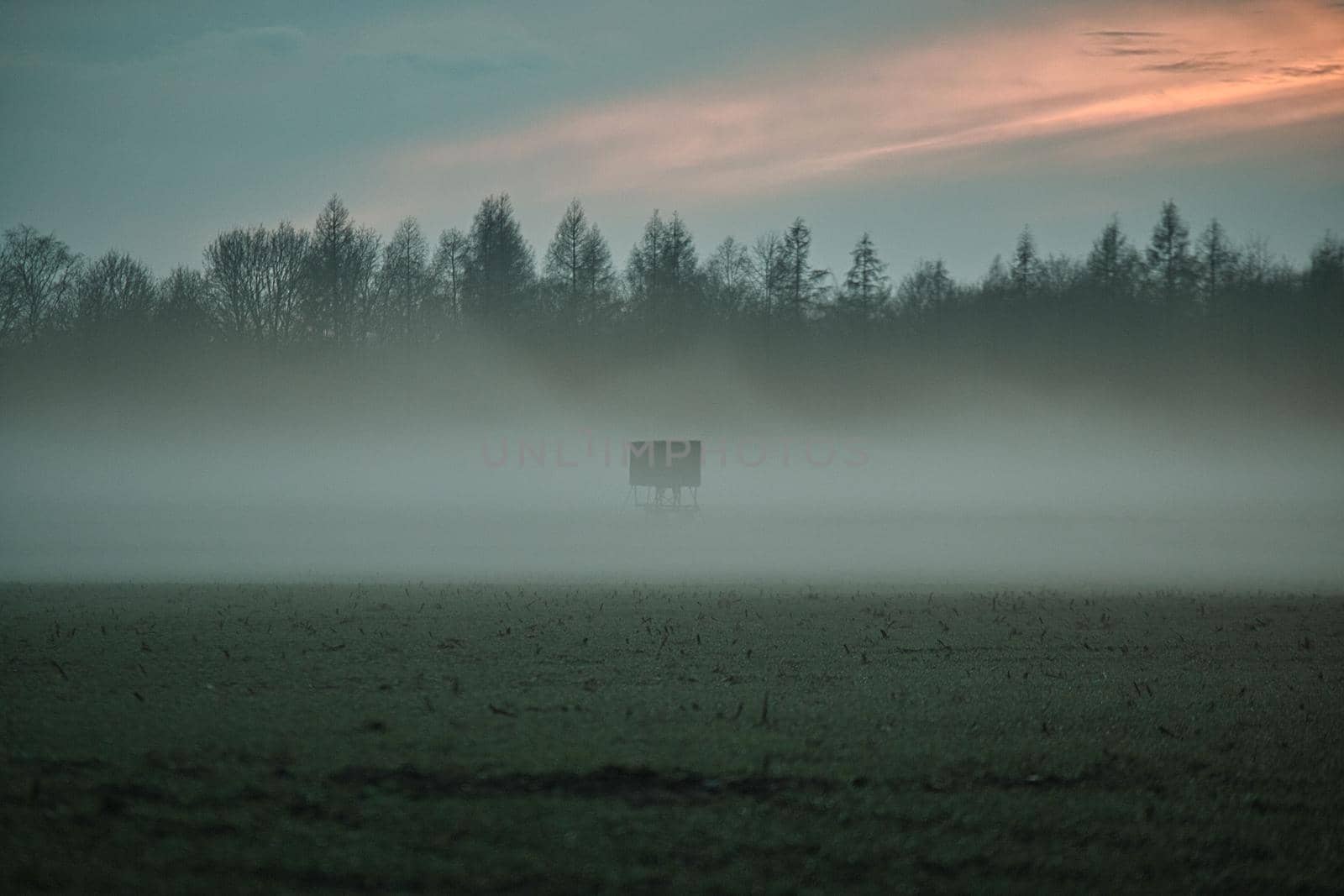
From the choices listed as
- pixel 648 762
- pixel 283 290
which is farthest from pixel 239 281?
pixel 648 762

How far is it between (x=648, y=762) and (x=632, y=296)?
283 feet

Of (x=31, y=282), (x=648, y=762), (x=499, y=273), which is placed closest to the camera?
(x=648, y=762)

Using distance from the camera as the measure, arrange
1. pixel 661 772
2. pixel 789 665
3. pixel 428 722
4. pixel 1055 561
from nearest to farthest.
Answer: pixel 661 772 → pixel 428 722 → pixel 789 665 → pixel 1055 561

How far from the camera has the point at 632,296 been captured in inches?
3649

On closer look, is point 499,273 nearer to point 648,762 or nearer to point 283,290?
point 283,290

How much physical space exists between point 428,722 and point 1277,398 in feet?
302

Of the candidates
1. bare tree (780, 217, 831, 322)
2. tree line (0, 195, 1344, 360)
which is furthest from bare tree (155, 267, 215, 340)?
bare tree (780, 217, 831, 322)

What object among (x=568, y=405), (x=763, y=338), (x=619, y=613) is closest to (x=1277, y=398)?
(x=763, y=338)

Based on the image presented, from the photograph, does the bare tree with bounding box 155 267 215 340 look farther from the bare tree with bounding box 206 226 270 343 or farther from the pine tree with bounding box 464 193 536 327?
the pine tree with bounding box 464 193 536 327

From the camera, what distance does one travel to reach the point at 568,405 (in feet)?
293

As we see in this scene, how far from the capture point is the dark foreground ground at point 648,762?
19.5 feet

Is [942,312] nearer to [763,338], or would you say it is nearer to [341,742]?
[763,338]

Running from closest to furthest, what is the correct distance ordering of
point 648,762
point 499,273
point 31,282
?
point 648,762, point 31,282, point 499,273

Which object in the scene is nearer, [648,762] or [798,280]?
[648,762]
